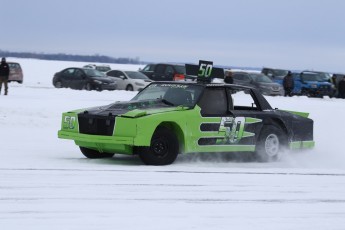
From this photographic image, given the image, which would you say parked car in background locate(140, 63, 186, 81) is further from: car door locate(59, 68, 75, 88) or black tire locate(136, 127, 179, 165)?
black tire locate(136, 127, 179, 165)

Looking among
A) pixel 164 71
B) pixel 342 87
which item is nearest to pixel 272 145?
pixel 164 71

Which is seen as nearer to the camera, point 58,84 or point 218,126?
point 218,126

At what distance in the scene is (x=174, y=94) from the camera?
1263 centimetres

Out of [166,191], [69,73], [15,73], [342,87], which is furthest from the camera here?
[15,73]

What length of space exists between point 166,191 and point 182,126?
2722mm

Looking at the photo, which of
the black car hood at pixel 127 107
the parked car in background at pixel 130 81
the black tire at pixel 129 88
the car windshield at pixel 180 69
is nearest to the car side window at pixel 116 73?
the parked car in background at pixel 130 81

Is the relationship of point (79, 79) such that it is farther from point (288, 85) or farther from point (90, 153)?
point (90, 153)

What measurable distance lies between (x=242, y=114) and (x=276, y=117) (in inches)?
34.1

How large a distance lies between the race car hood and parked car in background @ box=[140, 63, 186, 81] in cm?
2978

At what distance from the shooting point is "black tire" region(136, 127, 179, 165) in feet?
37.8

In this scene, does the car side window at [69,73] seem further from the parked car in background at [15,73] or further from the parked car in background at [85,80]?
the parked car in background at [15,73]

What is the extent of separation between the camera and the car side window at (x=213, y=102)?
12508mm

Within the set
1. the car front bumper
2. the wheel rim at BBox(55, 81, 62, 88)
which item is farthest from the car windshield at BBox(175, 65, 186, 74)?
the car front bumper

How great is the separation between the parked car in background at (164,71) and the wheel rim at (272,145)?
28606mm
